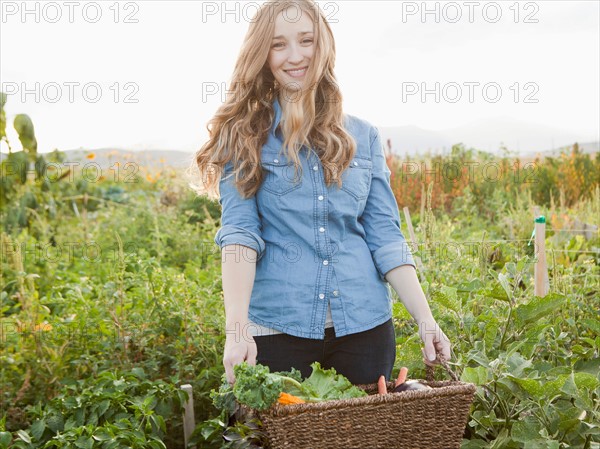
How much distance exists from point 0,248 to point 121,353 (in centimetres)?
117

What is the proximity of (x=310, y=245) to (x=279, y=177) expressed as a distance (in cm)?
23

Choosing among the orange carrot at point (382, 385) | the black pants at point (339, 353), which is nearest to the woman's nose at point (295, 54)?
the black pants at point (339, 353)

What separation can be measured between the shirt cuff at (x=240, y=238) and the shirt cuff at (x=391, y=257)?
360 millimetres

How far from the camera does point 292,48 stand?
2.18 m

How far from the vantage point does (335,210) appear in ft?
7.14

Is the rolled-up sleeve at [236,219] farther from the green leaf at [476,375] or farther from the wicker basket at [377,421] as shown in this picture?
the green leaf at [476,375]

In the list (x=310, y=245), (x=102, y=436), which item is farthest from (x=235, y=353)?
(x=102, y=436)

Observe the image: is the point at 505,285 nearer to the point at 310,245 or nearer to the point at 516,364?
the point at 516,364

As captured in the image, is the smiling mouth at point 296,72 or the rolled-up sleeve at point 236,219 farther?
the smiling mouth at point 296,72

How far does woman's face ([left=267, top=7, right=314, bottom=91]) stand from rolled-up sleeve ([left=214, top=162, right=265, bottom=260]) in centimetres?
32

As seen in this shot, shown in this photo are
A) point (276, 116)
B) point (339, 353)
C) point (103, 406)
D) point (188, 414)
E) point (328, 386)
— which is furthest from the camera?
point (188, 414)

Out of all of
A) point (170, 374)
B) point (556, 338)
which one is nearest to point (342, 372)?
point (556, 338)

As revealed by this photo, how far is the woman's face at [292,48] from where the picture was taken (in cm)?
216

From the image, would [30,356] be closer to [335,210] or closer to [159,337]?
[159,337]
